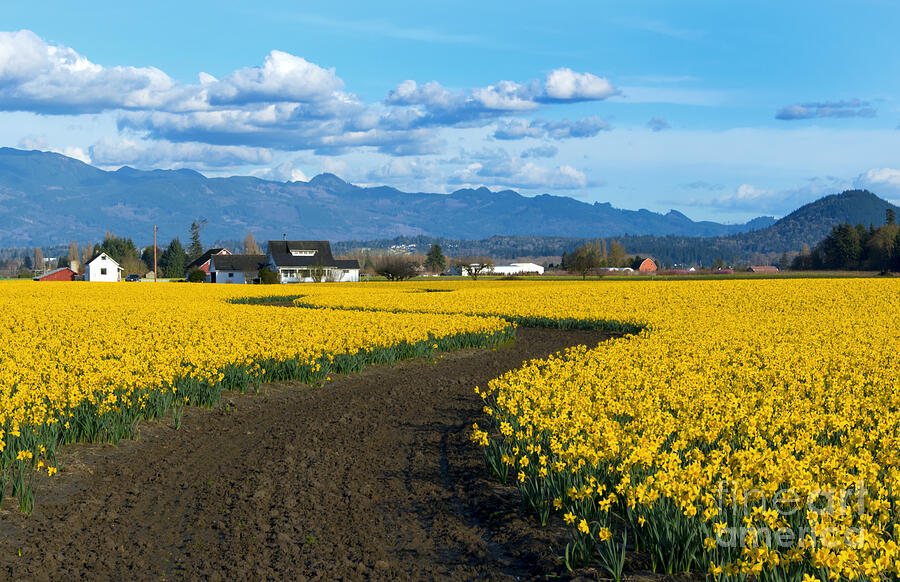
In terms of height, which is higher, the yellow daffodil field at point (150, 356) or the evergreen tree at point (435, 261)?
the evergreen tree at point (435, 261)

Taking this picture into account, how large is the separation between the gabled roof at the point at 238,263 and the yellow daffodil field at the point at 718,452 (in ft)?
351

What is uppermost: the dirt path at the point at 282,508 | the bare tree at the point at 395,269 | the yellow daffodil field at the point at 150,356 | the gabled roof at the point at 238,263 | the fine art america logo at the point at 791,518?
the gabled roof at the point at 238,263

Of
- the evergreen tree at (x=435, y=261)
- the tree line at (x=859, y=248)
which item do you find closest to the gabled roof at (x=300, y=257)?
the evergreen tree at (x=435, y=261)

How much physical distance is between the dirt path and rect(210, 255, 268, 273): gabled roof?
11018 centimetres

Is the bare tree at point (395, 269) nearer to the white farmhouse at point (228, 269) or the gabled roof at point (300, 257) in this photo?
the gabled roof at point (300, 257)

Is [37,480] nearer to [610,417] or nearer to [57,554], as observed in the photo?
[57,554]

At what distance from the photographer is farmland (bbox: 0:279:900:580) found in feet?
24.2

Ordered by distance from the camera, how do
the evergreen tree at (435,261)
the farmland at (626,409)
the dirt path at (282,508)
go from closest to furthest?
the farmland at (626,409) < the dirt path at (282,508) < the evergreen tree at (435,261)

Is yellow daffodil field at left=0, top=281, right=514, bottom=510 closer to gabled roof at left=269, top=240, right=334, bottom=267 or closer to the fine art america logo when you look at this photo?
the fine art america logo

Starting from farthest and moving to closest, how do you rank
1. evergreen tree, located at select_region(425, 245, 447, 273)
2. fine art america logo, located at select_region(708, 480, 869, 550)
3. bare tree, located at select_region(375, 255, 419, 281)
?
evergreen tree, located at select_region(425, 245, 447, 273), bare tree, located at select_region(375, 255, 419, 281), fine art america logo, located at select_region(708, 480, 869, 550)

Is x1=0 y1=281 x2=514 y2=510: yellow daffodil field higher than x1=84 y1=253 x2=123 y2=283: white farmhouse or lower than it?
lower

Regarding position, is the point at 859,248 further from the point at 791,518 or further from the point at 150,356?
the point at 791,518

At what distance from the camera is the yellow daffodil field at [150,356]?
12562 millimetres

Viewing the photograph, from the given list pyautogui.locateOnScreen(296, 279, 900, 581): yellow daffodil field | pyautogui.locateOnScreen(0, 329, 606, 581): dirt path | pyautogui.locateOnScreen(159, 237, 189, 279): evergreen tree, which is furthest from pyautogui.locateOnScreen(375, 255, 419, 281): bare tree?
pyautogui.locateOnScreen(0, 329, 606, 581): dirt path
